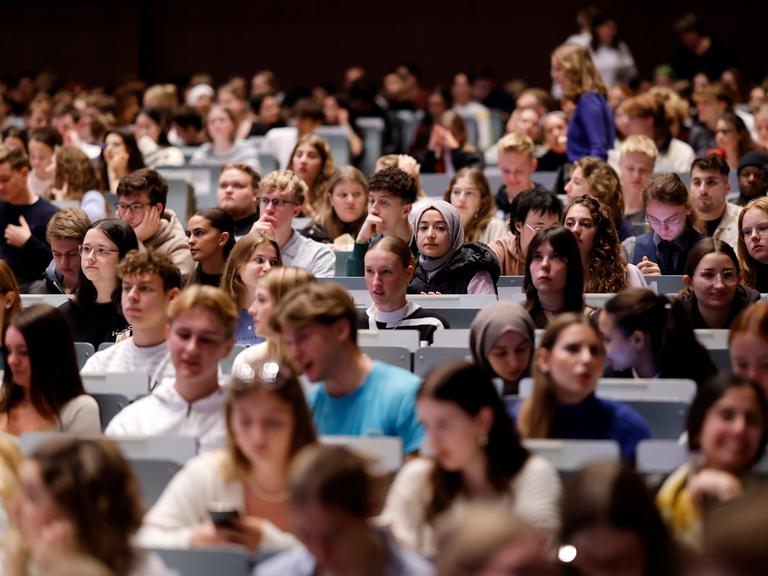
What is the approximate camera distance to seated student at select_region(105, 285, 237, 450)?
3992 mm

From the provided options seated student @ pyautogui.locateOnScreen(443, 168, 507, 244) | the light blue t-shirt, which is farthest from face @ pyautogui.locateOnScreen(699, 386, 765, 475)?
seated student @ pyautogui.locateOnScreen(443, 168, 507, 244)

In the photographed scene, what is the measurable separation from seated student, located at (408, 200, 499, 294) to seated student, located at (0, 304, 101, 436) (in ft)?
6.64

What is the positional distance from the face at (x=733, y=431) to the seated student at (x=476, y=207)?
141 inches

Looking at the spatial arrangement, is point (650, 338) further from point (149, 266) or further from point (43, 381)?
point (43, 381)

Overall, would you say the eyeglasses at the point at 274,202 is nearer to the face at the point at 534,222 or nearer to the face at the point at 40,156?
the face at the point at 534,222

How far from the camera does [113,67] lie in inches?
593

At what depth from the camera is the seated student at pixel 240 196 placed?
7023mm

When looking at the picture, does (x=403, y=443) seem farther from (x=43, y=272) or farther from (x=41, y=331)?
(x=43, y=272)

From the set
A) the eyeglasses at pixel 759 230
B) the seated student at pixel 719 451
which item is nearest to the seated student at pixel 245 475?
the seated student at pixel 719 451

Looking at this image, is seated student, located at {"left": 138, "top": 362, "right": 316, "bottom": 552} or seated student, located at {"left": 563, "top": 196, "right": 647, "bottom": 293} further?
seated student, located at {"left": 563, "top": 196, "right": 647, "bottom": 293}

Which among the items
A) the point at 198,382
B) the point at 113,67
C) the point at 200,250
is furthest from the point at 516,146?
the point at 113,67

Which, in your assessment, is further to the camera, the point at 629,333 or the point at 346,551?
the point at 629,333

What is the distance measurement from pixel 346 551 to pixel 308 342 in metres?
1.07

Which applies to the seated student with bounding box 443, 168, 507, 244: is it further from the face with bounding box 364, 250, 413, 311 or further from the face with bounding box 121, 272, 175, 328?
the face with bounding box 121, 272, 175, 328
